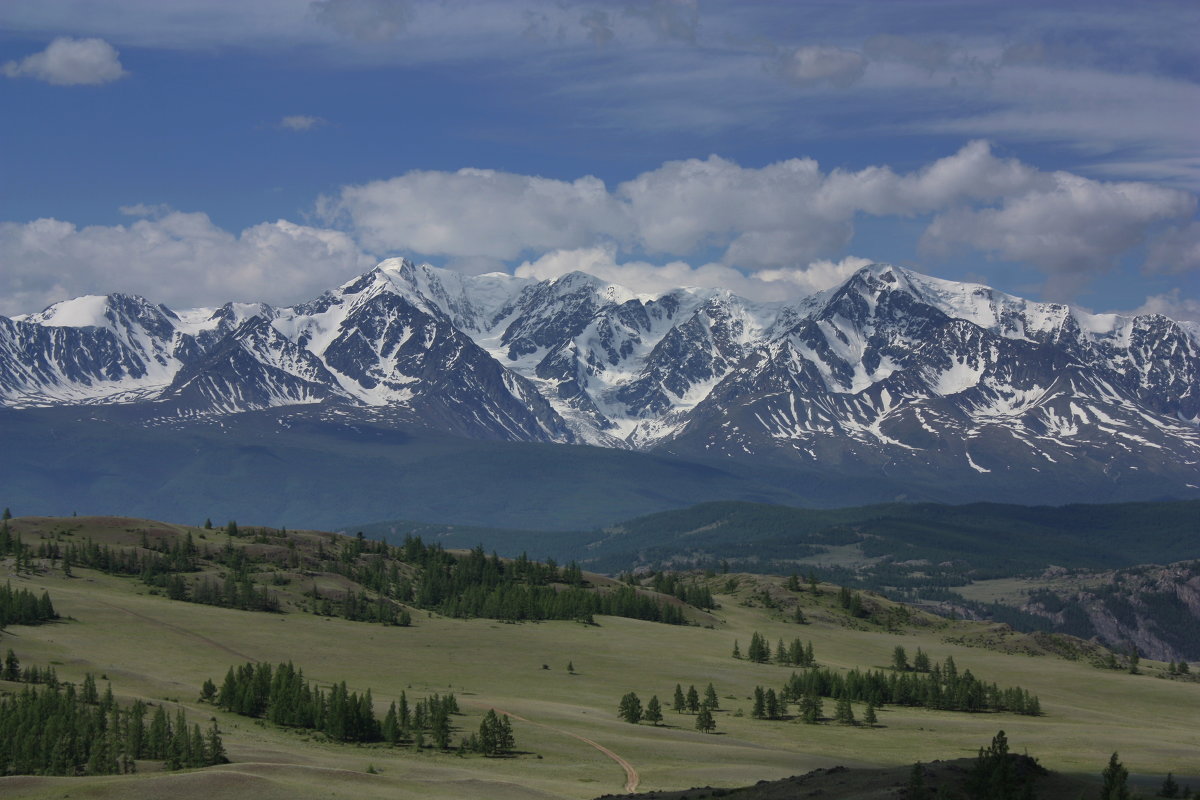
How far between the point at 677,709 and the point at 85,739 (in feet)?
277

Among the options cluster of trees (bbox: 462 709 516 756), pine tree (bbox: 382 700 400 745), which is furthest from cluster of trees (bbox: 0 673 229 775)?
cluster of trees (bbox: 462 709 516 756)

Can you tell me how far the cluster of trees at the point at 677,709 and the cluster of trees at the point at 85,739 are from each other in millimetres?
55704

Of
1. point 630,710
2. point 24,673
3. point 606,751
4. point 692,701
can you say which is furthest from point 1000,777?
point 24,673

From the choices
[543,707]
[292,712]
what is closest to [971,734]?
[543,707]

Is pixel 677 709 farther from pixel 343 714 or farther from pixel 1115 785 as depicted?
pixel 1115 785

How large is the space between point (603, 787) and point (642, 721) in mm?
48076

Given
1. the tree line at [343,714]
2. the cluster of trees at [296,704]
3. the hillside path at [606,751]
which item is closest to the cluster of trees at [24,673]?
the tree line at [343,714]

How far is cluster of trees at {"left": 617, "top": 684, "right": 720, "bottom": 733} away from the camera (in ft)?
553

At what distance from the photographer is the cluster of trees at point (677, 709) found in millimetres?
168625

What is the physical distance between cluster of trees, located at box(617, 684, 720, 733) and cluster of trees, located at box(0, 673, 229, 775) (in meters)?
55.7

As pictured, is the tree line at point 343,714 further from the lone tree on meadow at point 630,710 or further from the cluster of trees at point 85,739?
the lone tree on meadow at point 630,710

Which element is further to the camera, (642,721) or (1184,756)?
(642,721)

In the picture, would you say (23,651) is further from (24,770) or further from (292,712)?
(24,770)

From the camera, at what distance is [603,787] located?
12525 cm
